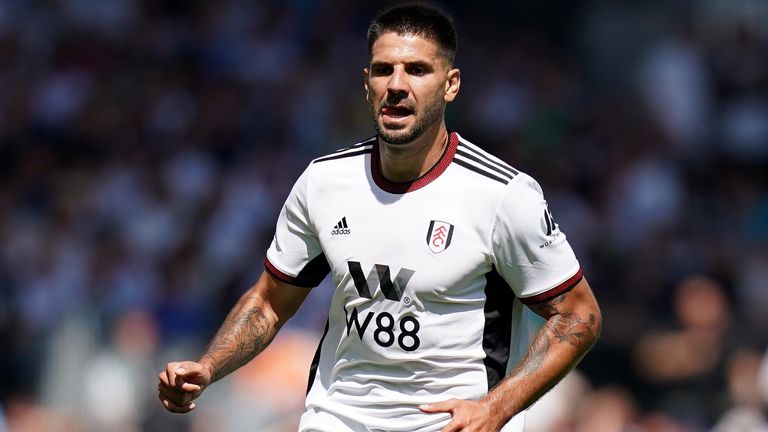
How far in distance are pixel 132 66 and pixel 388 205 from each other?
35.0ft

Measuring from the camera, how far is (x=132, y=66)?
1599 cm

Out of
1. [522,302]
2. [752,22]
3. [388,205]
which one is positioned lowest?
[752,22]

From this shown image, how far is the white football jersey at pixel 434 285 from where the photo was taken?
564 centimetres

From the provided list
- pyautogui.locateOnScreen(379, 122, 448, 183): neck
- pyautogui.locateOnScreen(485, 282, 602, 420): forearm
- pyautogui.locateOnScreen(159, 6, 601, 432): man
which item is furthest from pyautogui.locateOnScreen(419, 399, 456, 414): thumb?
pyautogui.locateOnScreen(379, 122, 448, 183): neck

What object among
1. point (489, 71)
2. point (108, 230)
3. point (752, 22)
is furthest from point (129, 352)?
point (752, 22)

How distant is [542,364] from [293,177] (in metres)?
8.77

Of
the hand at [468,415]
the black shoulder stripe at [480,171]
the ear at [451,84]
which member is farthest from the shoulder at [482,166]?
the hand at [468,415]

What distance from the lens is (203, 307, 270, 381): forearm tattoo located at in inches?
235

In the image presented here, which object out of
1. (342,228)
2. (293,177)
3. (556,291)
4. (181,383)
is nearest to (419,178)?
(342,228)

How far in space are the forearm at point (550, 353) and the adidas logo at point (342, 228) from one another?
841 millimetres

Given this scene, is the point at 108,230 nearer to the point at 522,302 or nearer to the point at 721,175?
the point at 721,175

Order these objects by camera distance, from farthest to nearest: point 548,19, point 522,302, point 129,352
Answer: point 548,19, point 129,352, point 522,302

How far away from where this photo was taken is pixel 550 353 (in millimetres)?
5523

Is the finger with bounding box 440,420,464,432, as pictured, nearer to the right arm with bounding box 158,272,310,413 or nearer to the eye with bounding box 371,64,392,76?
the right arm with bounding box 158,272,310,413
